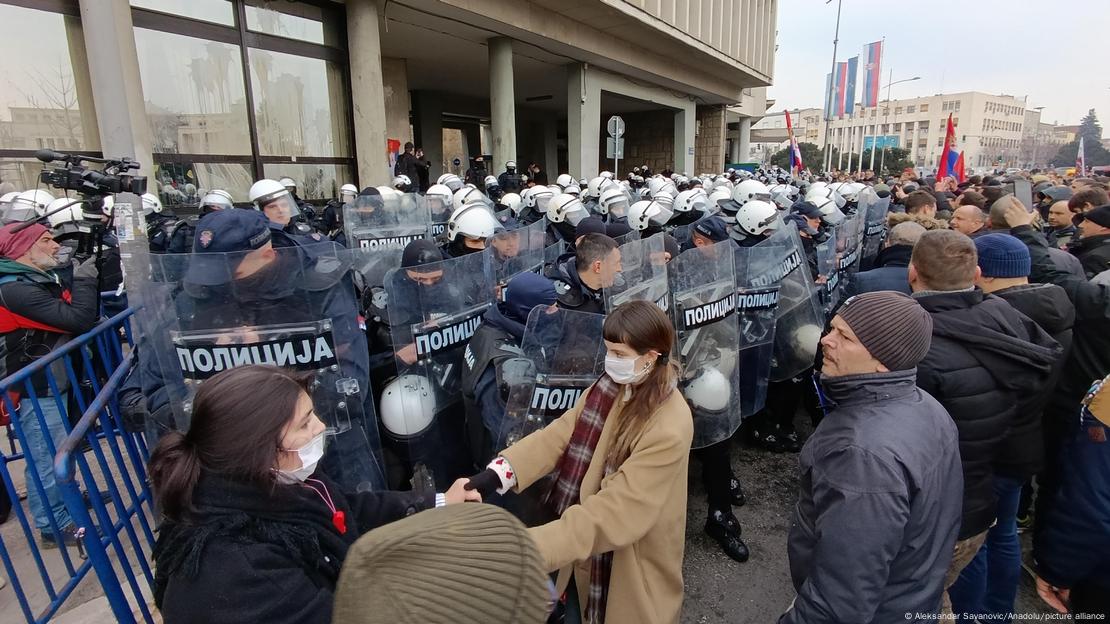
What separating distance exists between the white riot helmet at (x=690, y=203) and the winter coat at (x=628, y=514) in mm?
5481

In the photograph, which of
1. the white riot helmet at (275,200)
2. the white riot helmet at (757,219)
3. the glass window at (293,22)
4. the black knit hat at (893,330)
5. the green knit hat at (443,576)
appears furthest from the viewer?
the glass window at (293,22)

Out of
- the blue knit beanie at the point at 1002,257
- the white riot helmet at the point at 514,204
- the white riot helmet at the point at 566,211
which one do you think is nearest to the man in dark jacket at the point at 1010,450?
the blue knit beanie at the point at 1002,257

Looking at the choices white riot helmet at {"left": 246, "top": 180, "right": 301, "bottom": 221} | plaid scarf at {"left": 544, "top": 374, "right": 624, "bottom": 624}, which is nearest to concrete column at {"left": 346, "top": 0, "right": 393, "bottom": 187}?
white riot helmet at {"left": 246, "top": 180, "right": 301, "bottom": 221}

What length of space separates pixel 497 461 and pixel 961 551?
190 cm

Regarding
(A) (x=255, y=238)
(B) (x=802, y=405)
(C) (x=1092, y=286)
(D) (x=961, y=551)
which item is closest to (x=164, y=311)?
(A) (x=255, y=238)

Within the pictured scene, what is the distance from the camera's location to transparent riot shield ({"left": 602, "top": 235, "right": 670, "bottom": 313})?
9.22 feet

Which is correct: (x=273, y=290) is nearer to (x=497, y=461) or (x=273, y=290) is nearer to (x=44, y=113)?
(x=497, y=461)

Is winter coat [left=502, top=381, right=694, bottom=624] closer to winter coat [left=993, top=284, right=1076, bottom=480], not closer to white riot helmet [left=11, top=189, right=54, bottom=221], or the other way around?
winter coat [left=993, top=284, right=1076, bottom=480]

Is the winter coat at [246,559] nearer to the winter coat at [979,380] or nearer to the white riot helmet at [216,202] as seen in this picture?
the winter coat at [979,380]

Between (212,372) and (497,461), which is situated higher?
(212,372)

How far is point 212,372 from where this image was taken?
2.43m

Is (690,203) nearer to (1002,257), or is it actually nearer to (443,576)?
(1002,257)

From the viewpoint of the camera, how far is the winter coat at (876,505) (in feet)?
4.95

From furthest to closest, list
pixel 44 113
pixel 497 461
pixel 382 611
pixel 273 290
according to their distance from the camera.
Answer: pixel 44 113 → pixel 273 290 → pixel 497 461 → pixel 382 611
